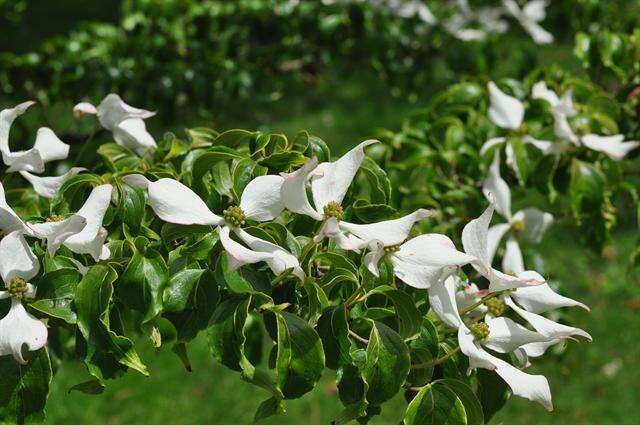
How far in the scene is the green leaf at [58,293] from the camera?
987 millimetres

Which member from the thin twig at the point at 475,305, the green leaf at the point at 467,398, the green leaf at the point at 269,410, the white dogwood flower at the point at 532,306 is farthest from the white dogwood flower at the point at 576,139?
the green leaf at the point at 269,410

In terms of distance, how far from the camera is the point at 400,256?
1030mm

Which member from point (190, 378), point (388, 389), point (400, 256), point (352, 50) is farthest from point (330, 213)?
point (190, 378)

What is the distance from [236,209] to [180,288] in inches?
4.7

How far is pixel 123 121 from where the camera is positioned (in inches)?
53.4

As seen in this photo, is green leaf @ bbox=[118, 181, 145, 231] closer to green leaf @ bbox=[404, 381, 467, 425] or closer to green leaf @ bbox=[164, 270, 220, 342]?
green leaf @ bbox=[164, 270, 220, 342]

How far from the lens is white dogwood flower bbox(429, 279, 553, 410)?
39.1 inches

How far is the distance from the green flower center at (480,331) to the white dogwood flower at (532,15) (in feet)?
5.37

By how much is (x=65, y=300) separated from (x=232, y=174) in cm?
27

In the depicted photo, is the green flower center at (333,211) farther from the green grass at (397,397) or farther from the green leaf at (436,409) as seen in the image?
the green grass at (397,397)

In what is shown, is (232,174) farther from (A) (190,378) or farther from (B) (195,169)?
(A) (190,378)

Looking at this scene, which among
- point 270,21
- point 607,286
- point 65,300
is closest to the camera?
point 65,300

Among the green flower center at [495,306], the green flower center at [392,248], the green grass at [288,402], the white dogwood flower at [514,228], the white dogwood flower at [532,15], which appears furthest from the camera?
the green grass at [288,402]

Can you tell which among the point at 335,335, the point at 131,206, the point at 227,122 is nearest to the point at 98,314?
the point at 131,206
